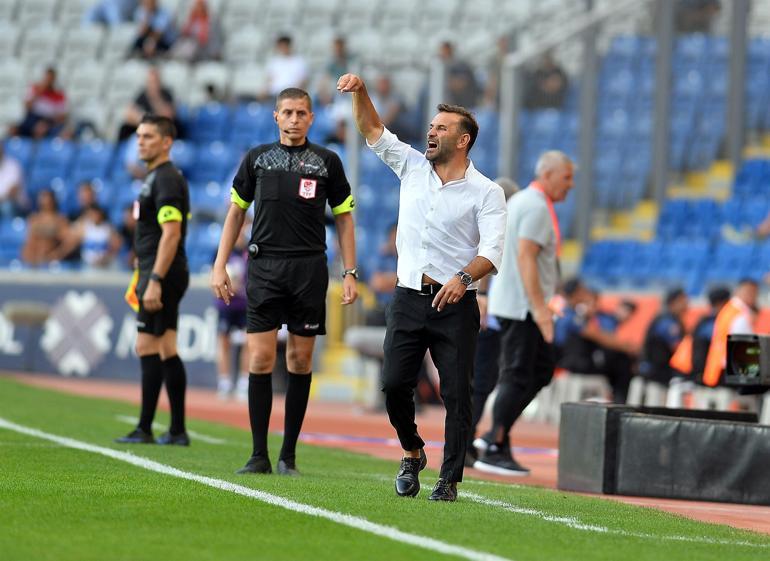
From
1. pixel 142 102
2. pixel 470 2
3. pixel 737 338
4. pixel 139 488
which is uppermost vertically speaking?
pixel 470 2

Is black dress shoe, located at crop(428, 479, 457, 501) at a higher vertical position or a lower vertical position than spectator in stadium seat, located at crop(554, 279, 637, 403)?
lower

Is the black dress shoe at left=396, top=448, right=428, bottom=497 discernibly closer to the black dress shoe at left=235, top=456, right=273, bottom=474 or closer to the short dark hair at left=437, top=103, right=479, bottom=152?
the black dress shoe at left=235, top=456, right=273, bottom=474

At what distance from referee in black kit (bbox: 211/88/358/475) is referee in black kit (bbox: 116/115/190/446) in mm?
1808

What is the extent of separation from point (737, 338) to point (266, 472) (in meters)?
2.88

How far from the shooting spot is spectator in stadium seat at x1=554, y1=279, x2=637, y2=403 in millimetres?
18625

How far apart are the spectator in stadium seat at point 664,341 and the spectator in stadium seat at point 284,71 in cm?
915

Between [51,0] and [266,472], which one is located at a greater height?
[51,0]

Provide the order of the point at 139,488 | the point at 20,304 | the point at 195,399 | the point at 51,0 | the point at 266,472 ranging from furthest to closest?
the point at 51,0, the point at 20,304, the point at 195,399, the point at 266,472, the point at 139,488

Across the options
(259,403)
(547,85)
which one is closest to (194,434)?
(259,403)

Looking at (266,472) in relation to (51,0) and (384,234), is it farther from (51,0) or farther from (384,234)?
(51,0)

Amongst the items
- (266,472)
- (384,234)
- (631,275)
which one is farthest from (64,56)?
(266,472)

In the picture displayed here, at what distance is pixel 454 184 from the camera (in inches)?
350

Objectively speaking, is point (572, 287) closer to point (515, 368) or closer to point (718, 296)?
point (718, 296)

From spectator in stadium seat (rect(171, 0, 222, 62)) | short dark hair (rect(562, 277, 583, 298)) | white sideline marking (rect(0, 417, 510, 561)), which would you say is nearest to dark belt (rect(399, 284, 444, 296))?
white sideline marking (rect(0, 417, 510, 561))
